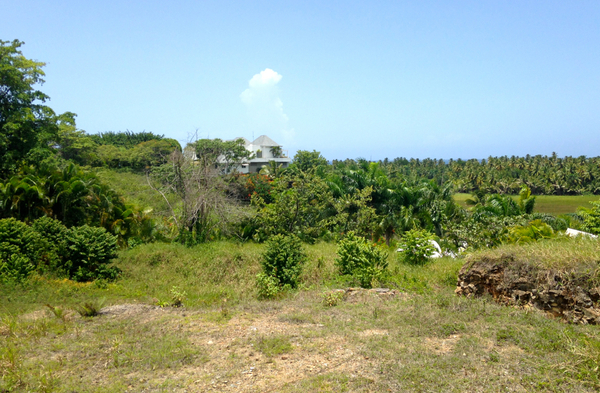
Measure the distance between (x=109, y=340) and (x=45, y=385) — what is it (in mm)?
1390

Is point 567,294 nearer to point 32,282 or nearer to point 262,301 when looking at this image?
point 262,301

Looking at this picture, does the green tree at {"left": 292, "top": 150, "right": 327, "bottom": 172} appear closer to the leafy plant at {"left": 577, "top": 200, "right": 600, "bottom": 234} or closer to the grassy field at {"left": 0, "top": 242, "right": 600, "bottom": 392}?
the leafy plant at {"left": 577, "top": 200, "right": 600, "bottom": 234}

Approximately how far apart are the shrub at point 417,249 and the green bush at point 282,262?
342cm

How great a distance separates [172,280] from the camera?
11.6 metres

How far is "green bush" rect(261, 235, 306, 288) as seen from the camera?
1003 cm

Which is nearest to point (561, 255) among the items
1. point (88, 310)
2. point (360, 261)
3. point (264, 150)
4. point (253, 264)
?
point (360, 261)

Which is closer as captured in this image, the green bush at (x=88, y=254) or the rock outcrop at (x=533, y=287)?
the rock outcrop at (x=533, y=287)

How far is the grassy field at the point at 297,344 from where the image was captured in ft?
15.4

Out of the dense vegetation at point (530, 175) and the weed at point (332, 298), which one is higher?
the dense vegetation at point (530, 175)

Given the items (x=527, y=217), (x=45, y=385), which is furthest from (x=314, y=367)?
(x=527, y=217)

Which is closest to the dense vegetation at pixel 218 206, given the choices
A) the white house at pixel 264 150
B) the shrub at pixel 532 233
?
the shrub at pixel 532 233

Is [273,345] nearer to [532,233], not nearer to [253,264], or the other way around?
[253,264]

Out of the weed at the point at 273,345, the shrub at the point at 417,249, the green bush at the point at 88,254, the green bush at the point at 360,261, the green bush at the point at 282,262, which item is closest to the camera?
the weed at the point at 273,345

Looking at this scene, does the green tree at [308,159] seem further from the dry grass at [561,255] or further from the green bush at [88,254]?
the dry grass at [561,255]
